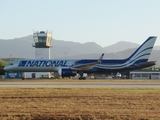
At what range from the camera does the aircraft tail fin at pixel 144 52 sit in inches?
2815

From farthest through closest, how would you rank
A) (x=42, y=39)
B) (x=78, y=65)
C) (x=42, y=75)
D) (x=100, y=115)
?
(x=42, y=39) < (x=42, y=75) < (x=78, y=65) < (x=100, y=115)

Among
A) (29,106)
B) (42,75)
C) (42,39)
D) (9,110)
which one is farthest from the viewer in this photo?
(42,39)

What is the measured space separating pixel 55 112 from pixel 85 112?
1586 millimetres

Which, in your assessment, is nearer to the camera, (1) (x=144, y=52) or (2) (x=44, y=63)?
(2) (x=44, y=63)

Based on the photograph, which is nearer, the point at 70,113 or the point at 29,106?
the point at 70,113

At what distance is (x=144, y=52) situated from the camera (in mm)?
71938

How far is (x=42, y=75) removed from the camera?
279ft

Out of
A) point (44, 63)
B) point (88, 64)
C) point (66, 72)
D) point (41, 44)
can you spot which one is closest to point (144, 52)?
point (88, 64)

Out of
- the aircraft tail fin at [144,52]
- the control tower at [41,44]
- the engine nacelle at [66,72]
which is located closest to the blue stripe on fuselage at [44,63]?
the engine nacelle at [66,72]

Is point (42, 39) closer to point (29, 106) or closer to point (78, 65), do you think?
point (78, 65)

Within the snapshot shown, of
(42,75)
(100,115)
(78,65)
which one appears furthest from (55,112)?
(42,75)

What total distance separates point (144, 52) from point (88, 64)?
12667 mm

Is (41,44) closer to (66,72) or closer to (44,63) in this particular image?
(44,63)

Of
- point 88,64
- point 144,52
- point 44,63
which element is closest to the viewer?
point 44,63
